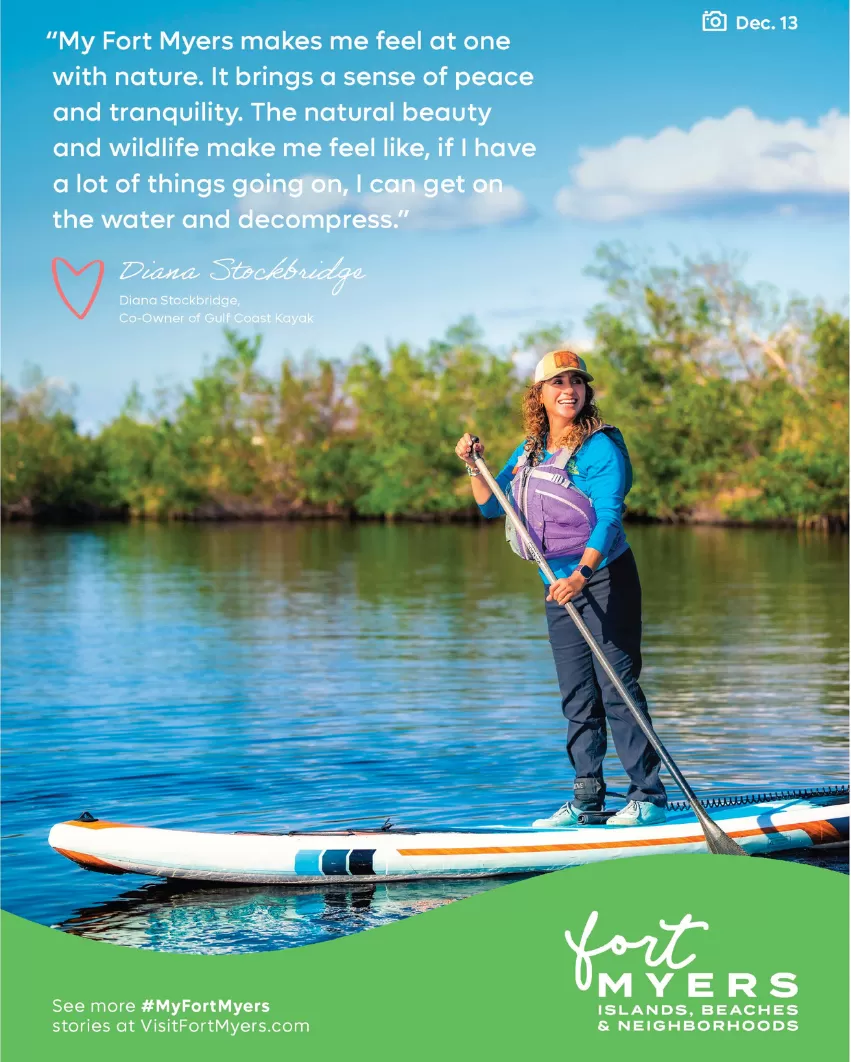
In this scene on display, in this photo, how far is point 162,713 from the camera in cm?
1223

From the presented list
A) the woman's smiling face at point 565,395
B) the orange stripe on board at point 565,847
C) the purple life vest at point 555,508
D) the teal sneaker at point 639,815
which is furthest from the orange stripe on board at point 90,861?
the woman's smiling face at point 565,395

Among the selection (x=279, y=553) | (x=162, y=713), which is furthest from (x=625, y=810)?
(x=279, y=553)

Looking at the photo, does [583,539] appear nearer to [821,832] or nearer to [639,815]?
[639,815]

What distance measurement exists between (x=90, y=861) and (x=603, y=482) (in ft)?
9.48

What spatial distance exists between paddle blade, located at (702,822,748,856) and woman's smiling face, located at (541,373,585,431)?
185 cm

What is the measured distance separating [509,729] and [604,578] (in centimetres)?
453

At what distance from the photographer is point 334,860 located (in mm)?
6906

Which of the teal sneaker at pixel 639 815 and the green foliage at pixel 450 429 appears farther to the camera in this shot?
the green foliage at pixel 450 429

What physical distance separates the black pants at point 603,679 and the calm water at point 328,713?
0.84 meters

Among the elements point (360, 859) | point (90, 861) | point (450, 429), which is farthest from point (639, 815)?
point (450, 429)

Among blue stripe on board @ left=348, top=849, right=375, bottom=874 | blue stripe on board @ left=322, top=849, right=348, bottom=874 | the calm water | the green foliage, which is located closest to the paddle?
the calm water

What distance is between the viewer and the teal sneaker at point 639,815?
695 cm

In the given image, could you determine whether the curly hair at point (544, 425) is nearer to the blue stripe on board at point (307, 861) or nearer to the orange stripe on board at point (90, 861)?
the blue stripe on board at point (307, 861)

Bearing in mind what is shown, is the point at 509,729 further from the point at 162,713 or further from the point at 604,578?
the point at 604,578
